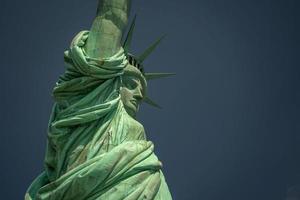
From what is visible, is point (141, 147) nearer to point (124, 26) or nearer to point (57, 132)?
point (57, 132)

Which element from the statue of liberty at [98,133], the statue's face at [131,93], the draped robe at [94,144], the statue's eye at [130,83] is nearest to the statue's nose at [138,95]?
the statue's face at [131,93]

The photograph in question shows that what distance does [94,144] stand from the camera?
1277 cm

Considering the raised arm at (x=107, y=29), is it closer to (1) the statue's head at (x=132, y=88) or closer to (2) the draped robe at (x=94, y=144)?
(2) the draped robe at (x=94, y=144)

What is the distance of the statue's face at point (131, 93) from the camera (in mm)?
14164

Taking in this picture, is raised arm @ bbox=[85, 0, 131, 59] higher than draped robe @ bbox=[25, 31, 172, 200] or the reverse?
higher

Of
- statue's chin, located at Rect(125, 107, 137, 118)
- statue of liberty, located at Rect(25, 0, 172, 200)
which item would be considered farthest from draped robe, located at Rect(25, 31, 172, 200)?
statue's chin, located at Rect(125, 107, 137, 118)

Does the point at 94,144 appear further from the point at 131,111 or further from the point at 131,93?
the point at 131,93

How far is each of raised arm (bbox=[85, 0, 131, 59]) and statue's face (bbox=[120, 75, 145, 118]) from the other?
3.48 feet

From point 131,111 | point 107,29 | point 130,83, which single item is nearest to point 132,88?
point 130,83

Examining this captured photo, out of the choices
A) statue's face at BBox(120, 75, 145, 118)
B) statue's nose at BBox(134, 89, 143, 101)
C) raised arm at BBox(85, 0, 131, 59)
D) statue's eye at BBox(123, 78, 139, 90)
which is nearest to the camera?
raised arm at BBox(85, 0, 131, 59)

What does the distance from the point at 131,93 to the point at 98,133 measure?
1.75 m

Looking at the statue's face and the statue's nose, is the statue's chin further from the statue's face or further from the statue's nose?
the statue's nose

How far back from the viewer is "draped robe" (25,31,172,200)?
484 inches

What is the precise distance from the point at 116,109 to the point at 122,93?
2.70 feet
